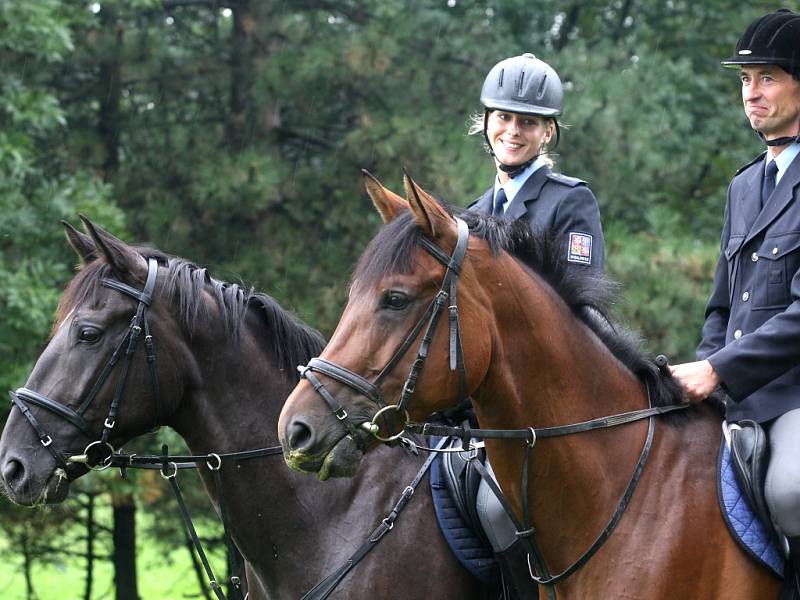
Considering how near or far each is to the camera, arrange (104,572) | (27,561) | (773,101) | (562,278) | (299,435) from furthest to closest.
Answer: (104,572) → (27,561) → (773,101) → (562,278) → (299,435)

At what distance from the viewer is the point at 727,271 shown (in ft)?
15.1

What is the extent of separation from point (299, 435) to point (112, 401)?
1.50m

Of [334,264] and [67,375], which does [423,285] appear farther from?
[334,264]

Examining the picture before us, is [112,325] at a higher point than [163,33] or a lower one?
lower

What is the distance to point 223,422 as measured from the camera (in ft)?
16.2

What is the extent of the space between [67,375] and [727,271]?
9.13 ft

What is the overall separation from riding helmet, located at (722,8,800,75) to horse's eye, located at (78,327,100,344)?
2.85 meters

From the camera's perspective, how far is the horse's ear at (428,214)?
3666 mm

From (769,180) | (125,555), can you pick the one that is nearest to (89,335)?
(769,180)

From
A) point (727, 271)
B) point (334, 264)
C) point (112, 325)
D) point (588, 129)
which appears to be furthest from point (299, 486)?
point (588, 129)

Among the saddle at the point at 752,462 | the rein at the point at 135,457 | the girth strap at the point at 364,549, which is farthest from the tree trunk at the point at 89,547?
the saddle at the point at 752,462

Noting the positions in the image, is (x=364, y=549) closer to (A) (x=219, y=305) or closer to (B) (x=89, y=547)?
(A) (x=219, y=305)

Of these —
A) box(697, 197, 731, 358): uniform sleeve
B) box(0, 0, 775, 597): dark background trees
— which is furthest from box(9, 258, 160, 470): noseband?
box(0, 0, 775, 597): dark background trees

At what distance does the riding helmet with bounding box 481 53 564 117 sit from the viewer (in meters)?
5.21
